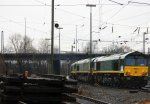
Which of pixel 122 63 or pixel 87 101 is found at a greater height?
pixel 122 63

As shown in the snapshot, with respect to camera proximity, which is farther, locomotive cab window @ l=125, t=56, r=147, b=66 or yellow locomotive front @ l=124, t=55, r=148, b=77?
locomotive cab window @ l=125, t=56, r=147, b=66

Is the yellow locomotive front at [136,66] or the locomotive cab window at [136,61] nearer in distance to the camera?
the yellow locomotive front at [136,66]

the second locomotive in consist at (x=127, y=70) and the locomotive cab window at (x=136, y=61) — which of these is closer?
the second locomotive in consist at (x=127, y=70)

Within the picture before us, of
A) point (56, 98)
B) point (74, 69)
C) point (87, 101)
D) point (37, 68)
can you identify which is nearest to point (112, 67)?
point (87, 101)

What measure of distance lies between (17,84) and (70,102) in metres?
3.79

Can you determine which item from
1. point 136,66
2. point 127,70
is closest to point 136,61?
point 136,66

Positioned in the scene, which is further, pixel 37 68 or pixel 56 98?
pixel 37 68

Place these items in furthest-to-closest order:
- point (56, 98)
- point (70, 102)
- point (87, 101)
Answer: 1. point (87, 101)
2. point (70, 102)
3. point (56, 98)

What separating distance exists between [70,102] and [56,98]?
1.81 meters

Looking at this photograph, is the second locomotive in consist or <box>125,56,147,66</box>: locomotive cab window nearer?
the second locomotive in consist

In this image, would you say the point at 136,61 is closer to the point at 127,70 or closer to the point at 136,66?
the point at 136,66

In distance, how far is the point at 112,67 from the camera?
39625 mm

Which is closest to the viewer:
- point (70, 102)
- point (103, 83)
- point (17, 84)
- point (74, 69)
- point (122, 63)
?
point (17, 84)

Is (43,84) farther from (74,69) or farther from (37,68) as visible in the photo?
(37,68)
